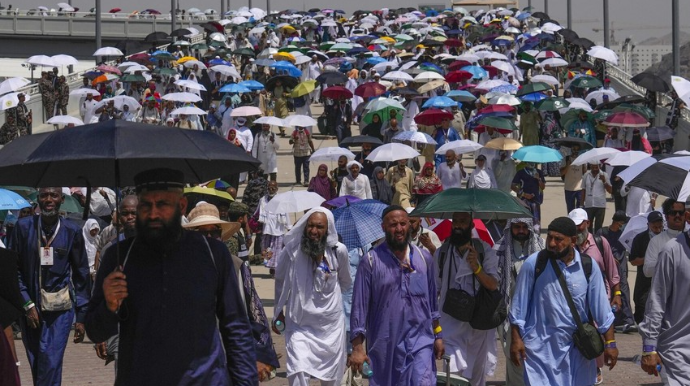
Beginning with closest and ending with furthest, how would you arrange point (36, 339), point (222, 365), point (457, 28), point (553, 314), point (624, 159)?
point (222, 365)
point (553, 314)
point (36, 339)
point (624, 159)
point (457, 28)

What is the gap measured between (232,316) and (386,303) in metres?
3.42

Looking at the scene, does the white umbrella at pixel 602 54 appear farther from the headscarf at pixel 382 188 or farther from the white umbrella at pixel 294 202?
the white umbrella at pixel 294 202

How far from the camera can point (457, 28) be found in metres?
57.2

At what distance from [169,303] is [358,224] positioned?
20.6 ft

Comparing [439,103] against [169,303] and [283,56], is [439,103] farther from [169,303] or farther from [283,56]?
[169,303]

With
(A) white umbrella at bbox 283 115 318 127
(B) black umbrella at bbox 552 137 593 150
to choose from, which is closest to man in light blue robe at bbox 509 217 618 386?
(B) black umbrella at bbox 552 137 593 150

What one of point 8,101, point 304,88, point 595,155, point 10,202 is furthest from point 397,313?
point 304,88

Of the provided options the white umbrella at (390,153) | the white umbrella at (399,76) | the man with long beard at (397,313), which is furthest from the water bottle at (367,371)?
the white umbrella at (399,76)

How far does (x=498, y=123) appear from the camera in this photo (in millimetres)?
22328

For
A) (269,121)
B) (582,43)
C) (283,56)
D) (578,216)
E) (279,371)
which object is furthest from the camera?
(582,43)

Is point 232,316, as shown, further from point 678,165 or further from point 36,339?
point 678,165

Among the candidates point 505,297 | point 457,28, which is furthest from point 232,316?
point 457,28

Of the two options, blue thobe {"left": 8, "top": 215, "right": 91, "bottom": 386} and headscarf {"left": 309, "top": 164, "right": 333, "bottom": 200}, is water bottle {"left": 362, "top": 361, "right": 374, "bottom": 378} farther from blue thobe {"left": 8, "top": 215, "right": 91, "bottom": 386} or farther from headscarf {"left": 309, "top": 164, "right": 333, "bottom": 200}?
headscarf {"left": 309, "top": 164, "right": 333, "bottom": 200}

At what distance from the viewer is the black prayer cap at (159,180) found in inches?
230
